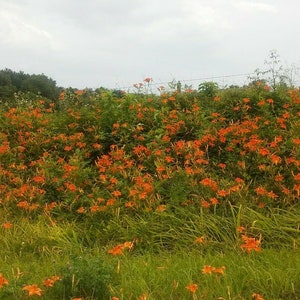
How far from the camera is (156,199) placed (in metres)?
4.28

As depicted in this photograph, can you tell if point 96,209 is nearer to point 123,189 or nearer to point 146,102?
point 123,189

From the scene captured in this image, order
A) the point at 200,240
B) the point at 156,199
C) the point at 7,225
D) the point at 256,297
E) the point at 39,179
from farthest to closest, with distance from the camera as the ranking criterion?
1. the point at 39,179
2. the point at 156,199
3. the point at 7,225
4. the point at 200,240
5. the point at 256,297

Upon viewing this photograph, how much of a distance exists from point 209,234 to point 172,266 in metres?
0.73

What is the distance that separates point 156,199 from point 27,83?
606 inches

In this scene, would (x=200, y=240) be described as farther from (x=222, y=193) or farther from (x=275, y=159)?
(x=275, y=159)

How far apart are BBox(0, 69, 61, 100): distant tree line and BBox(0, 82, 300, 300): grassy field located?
10.7m

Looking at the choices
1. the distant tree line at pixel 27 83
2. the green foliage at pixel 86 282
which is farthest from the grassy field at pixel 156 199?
the distant tree line at pixel 27 83

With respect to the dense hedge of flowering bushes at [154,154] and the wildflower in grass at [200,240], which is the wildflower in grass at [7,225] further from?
the wildflower in grass at [200,240]

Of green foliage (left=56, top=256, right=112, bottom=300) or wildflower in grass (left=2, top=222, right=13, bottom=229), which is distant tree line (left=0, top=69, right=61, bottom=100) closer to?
wildflower in grass (left=2, top=222, right=13, bottom=229)

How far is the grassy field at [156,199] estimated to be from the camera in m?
2.95

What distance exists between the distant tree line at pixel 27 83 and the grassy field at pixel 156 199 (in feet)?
35.2

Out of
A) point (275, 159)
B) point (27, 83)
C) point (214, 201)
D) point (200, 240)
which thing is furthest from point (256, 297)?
point (27, 83)

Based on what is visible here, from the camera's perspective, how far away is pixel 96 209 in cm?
422

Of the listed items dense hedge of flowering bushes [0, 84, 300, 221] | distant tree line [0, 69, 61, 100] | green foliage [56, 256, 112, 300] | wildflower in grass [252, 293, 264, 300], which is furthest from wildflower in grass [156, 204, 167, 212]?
distant tree line [0, 69, 61, 100]
